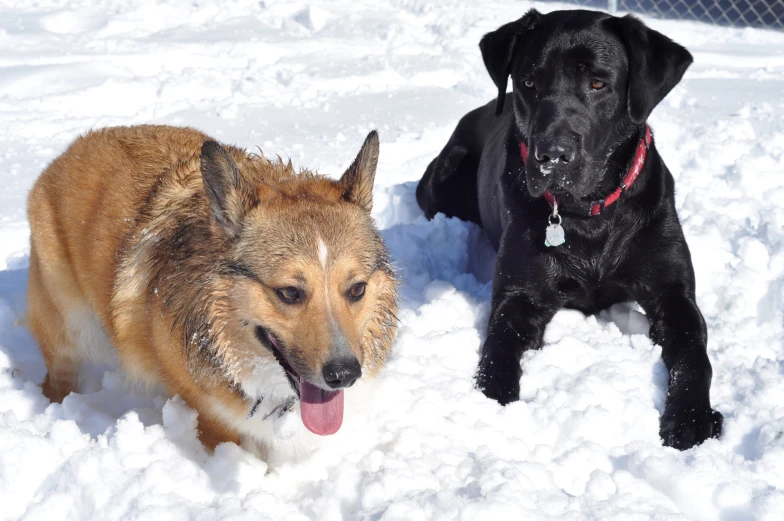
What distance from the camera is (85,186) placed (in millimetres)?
3467

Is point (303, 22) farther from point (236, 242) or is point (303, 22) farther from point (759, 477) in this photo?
point (759, 477)

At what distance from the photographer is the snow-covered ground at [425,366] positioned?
271 cm

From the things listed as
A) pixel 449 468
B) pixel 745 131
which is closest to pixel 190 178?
pixel 449 468

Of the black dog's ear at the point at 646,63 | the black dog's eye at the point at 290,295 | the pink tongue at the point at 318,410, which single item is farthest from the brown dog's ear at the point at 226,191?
the black dog's ear at the point at 646,63

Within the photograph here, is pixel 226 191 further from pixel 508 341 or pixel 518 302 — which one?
pixel 518 302

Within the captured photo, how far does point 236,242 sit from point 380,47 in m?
6.92

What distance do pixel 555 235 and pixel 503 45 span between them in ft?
3.36

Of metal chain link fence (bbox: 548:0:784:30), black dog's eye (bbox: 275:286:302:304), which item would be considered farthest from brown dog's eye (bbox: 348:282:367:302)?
metal chain link fence (bbox: 548:0:784:30)

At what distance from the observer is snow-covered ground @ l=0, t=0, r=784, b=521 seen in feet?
8.91

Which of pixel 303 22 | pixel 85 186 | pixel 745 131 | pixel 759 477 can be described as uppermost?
pixel 85 186

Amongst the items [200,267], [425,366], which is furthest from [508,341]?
[200,267]

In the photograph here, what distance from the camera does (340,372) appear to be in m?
2.59

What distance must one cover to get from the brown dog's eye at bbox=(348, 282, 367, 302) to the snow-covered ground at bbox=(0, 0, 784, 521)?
1.77ft

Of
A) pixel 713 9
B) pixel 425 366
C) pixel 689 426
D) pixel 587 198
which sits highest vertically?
pixel 587 198
